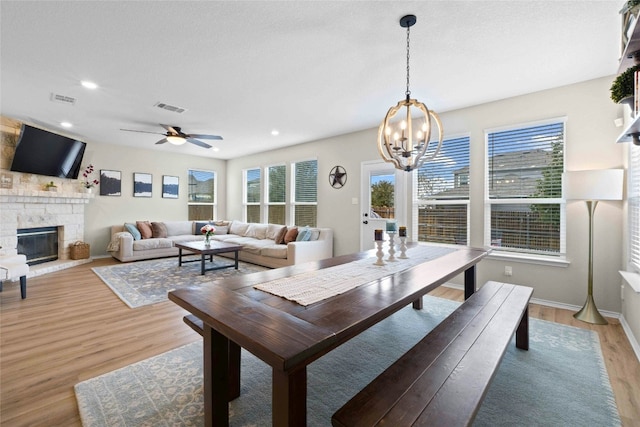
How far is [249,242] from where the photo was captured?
5711 mm

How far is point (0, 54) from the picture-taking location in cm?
258

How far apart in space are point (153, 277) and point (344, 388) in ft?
12.3

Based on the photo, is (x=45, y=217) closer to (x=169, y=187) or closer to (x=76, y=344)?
(x=169, y=187)

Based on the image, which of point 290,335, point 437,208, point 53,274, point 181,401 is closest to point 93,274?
point 53,274

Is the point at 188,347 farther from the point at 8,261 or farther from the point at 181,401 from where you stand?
the point at 8,261

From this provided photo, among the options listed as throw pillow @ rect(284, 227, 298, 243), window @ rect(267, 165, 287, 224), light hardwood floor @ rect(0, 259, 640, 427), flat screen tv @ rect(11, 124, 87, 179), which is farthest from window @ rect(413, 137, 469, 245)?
flat screen tv @ rect(11, 124, 87, 179)

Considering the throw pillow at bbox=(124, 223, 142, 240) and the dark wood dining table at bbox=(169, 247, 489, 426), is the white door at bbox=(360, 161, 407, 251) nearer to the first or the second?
the dark wood dining table at bbox=(169, 247, 489, 426)

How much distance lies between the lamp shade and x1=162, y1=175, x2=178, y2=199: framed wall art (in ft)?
25.2

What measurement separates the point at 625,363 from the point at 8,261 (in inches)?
244

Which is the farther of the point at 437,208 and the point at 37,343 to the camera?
the point at 437,208

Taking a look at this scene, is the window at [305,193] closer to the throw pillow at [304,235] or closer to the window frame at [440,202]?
the throw pillow at [304,235]

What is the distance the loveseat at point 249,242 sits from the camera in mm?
5012

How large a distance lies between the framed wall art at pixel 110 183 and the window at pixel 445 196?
6.36 metres

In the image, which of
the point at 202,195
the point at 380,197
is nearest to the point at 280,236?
the point at 380,197
